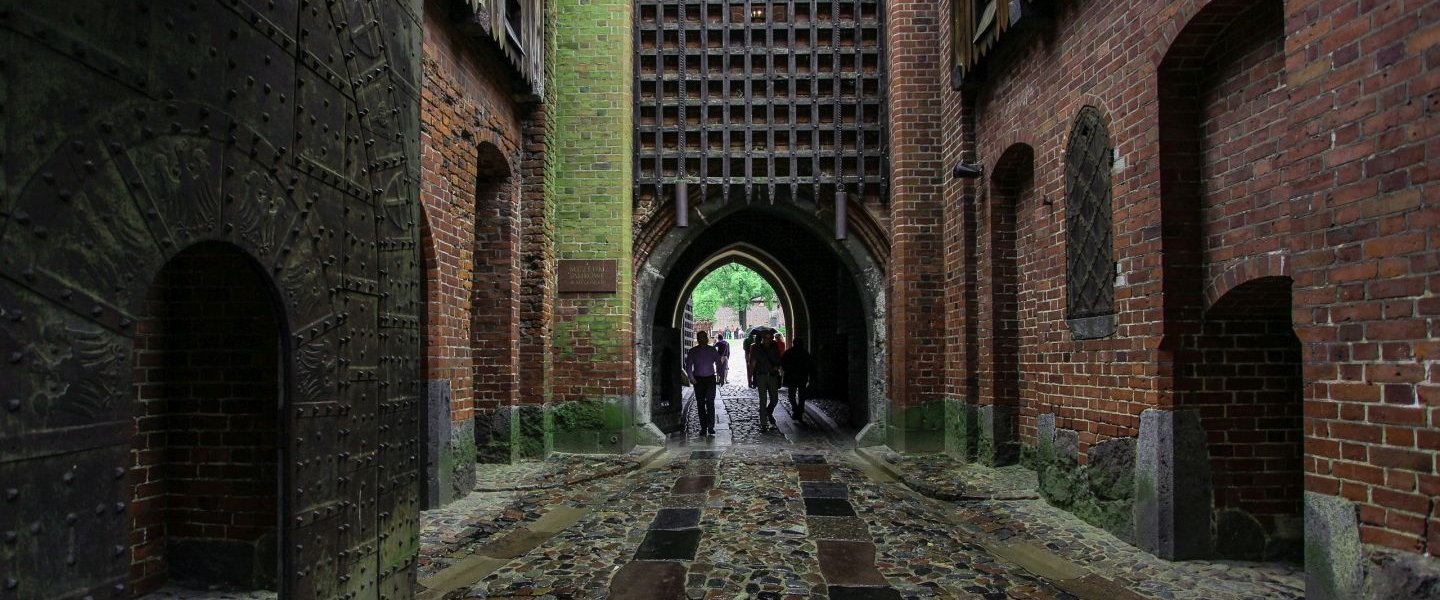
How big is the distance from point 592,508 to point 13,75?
4.73 m

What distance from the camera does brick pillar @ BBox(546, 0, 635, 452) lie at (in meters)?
8.55

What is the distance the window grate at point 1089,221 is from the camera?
16.5 feet

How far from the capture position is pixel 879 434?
912 cm

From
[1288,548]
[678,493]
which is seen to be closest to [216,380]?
[678,493]

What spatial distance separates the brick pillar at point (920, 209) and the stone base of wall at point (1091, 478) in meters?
2.32

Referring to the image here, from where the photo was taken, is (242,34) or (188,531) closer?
(242,34)

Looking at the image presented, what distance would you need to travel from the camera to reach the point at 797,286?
54.4ft

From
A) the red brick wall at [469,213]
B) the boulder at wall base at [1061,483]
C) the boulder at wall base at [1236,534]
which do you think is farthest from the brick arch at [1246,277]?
the red brick wall at [469,213]

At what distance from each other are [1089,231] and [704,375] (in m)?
6.04

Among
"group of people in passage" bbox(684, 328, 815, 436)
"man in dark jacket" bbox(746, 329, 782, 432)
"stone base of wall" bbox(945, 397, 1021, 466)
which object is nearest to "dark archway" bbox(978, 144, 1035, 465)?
"stone base of wall" bbox(945, 397, 1021, 466)

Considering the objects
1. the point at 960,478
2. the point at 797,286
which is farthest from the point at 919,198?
the point at 797,286

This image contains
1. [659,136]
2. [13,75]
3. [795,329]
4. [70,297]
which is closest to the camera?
[13,75]

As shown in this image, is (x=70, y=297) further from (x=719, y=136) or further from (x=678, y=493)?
(x=719, y=136)

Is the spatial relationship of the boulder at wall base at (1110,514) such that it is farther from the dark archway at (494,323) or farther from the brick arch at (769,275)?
the brick arch at (769,275)
